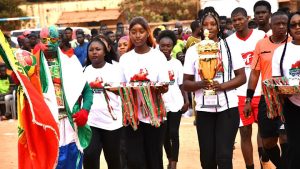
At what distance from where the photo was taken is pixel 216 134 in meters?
7.39

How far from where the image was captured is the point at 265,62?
8.41m

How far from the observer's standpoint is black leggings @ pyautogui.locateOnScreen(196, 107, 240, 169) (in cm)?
730

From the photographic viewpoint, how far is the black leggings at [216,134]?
7.30 metres

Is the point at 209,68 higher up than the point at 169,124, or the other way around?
the point at 209,68

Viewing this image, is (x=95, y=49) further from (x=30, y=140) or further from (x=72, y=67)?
(x=30, y=140)

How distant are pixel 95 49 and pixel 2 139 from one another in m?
7.20

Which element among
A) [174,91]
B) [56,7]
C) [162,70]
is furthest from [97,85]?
[56,7]

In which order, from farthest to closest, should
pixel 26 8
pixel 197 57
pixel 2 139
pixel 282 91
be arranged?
pixel 26 8, pixel 2 139, pixel 197 57, pixel 282 91

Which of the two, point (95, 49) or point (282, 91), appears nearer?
point (282, 91)

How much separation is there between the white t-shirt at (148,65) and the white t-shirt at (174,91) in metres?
1.94

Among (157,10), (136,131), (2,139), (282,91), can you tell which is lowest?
(2,139)

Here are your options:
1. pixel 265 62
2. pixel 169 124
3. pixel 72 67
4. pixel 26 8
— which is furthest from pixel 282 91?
pixel 26 8

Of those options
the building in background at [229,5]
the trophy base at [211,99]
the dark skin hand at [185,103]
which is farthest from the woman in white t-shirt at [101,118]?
the building in background at [229,5]

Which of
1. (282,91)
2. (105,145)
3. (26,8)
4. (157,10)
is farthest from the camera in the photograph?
(26,8)
